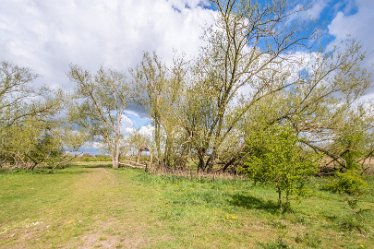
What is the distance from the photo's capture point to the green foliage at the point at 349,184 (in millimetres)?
14148

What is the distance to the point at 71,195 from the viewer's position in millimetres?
13766

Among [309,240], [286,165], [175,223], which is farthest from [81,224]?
[286,165]

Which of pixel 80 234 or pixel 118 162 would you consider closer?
pixel 80 234

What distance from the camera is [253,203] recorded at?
37.0 feet

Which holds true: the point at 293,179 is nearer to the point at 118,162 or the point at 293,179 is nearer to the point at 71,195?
the point at 71,195

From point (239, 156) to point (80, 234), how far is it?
18964mm

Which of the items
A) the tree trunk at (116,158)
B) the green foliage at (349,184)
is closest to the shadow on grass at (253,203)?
the green foliage at (349,184)

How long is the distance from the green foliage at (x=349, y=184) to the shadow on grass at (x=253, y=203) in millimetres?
5669

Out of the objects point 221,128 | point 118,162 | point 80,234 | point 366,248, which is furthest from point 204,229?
point 118,162

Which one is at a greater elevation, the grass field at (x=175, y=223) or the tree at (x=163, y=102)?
the tree at (x=163, y=102)

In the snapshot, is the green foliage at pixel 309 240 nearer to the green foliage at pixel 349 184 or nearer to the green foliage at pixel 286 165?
the green foliage at pixel 286 165

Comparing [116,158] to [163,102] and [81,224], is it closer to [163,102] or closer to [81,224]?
[163,102]

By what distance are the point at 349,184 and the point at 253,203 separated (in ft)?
22.3

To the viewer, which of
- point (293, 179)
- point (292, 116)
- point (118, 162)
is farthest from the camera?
point (118, 162)
